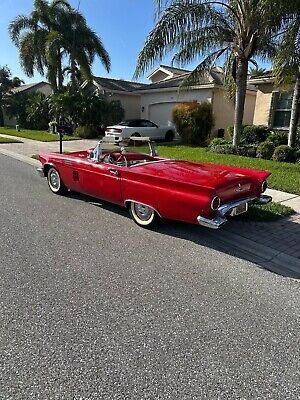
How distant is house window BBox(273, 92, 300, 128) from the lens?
14.1 meters

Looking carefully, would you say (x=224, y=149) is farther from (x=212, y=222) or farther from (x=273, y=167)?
(x=212, y=222)

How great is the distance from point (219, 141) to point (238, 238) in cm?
887

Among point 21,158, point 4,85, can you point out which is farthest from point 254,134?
point 4,85

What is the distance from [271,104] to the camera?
14.5 metres

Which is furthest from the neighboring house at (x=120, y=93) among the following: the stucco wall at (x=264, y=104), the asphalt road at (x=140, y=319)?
the asphalt road at (x=140, y=319)

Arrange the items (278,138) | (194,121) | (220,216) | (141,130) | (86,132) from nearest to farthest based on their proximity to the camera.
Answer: (220,216) < (278,138) < (194,121) < (141,130) < (86,132)

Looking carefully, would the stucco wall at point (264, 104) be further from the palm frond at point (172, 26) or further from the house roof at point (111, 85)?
the house roof at point (111, 85)

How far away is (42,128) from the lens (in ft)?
87.0

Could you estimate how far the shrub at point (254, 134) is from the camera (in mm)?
13820

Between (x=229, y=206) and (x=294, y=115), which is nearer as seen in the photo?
(x=229, y=206)

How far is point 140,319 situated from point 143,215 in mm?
2266

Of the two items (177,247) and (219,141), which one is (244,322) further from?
(219,141)

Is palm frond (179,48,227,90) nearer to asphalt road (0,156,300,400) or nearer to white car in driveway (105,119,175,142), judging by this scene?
white car in driveway (105,119,175,142)

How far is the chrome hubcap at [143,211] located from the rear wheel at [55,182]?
2234mm
